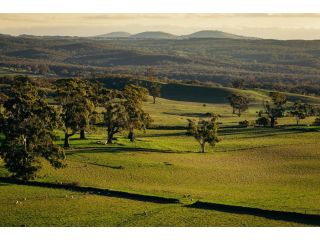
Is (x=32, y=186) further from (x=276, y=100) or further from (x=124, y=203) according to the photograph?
(x=276, y=100)

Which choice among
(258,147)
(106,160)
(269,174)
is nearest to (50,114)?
(106,160)

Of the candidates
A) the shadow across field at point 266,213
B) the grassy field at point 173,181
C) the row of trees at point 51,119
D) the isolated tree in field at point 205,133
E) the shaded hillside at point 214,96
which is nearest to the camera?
the shadow across field at point 266,213

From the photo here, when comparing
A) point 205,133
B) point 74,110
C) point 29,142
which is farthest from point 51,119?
→ point 205,133

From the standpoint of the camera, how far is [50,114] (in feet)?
209

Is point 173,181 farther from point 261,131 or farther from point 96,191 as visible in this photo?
point 261,131

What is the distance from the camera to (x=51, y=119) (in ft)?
207

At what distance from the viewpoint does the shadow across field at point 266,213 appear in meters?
42.1

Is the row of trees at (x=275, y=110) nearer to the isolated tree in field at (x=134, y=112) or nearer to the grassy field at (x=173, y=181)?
the grassy field at (x=173, y=181)

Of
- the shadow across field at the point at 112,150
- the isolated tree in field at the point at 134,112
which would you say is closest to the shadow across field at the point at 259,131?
the isolated tree in field at the point at 134,112

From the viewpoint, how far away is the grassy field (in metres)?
43.1

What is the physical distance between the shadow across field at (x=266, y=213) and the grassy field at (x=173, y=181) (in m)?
0.91

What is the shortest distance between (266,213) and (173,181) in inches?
673

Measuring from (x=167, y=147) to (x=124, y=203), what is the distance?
1363 inches

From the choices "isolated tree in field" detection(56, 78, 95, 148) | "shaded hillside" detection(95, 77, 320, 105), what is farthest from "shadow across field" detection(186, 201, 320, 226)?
"shaded hillside" detection(95, 77, 320, 105)
